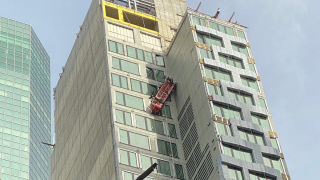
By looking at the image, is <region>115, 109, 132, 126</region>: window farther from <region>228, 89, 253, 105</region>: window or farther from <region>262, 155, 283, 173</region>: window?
<region>262, 155, 283, 173</region>: window

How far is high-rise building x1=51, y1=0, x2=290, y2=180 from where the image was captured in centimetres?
9581

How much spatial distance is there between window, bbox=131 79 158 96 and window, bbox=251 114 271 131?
17.1m

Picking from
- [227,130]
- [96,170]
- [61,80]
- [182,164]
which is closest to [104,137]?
[96,170]

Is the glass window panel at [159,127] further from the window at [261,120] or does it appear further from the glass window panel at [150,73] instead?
the window at [261,120]

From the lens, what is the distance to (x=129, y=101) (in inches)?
4141

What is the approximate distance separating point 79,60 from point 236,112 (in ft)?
122

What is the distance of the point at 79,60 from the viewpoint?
125 metres

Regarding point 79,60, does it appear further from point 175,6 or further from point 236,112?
point 236,112

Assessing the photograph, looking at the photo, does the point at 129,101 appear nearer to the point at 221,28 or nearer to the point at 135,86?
the point at 135,86

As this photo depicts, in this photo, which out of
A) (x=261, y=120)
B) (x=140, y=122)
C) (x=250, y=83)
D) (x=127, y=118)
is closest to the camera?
(x=261, y=120)

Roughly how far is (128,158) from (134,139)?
392 cm

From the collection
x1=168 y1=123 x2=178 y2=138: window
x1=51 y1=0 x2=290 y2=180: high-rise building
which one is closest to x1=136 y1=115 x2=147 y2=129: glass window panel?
x1=51 y1=0 x2=290 y2=180: high-rise building

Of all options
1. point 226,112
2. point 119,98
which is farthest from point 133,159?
point 226,112

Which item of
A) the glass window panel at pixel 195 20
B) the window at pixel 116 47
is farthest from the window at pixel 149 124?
the glass window panel at pixel 195 20
